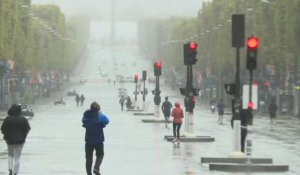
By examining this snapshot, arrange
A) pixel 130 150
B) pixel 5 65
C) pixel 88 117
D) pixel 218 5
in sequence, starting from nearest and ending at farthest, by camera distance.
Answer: pixel 88 117
pixel 130 150
pixel 5 65
pixel 218 5

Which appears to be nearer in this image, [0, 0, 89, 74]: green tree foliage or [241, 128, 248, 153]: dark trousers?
[241, 128, 248, 153]: dark trousers

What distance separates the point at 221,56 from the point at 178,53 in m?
68.6

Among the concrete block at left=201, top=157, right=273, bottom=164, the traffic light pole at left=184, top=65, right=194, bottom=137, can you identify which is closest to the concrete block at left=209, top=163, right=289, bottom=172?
the concrete block at left=201, top=157, right=273, bottom=164

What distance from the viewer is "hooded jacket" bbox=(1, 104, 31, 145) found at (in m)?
26.8

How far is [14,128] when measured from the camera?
26797 mm

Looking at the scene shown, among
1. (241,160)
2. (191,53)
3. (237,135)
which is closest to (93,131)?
(241,160)

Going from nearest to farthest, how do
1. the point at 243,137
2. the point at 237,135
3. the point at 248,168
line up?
1. the point at 248,168
2. the point at 237,135
3. the point at 243,137

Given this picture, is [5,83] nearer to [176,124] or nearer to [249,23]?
[249,23]

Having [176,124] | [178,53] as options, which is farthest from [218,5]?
[176,124]

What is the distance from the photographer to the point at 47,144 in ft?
142

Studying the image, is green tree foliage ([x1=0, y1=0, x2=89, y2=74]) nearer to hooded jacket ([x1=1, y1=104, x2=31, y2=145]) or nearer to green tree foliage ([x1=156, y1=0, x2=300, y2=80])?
green tree foliage ([x1=156, y1=0, x2=300, y2=80])

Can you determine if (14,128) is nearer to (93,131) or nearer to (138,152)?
(93,131)

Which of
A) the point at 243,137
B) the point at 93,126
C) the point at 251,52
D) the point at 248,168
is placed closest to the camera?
the point at 93,126

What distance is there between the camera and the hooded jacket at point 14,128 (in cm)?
2678
